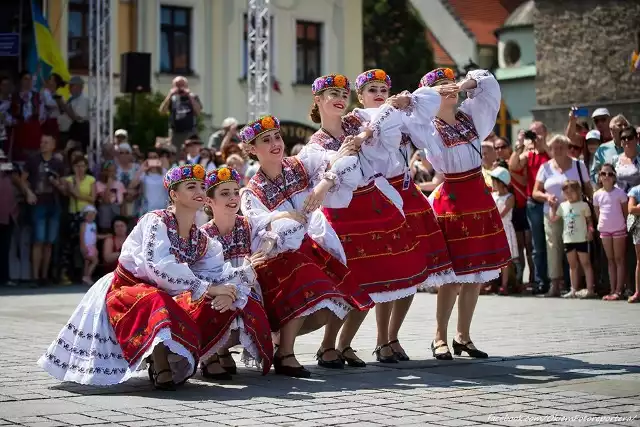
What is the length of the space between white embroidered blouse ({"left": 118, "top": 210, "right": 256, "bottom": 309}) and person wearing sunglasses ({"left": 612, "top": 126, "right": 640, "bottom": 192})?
675 cm

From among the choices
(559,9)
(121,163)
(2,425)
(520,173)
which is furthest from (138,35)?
(2,425)

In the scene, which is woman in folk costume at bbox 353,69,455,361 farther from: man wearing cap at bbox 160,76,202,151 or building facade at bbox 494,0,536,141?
building facade at bbox 494,0,536,141

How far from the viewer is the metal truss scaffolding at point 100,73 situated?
1803 cm

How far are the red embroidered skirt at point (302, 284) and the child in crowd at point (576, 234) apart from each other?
624cm

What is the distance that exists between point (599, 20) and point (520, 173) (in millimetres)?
14452

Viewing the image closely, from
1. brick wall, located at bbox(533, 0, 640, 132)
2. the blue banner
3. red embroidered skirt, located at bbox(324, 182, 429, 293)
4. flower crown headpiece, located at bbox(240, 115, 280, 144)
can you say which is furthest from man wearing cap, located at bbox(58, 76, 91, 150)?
brick wall, located at bbox(533, 0, 640, 132)

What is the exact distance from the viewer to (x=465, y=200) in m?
8.60

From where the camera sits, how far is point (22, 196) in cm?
1622

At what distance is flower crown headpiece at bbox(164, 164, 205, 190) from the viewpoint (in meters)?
7.49

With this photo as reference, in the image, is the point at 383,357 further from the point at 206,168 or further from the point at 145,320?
the point at 206,168

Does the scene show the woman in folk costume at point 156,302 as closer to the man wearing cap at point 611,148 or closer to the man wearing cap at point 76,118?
the man wearing cap at point 611,148

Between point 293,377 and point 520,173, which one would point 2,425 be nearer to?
point 293,377

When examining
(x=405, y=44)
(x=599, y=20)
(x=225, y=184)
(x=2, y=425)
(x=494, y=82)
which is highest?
(x=405, y=44)

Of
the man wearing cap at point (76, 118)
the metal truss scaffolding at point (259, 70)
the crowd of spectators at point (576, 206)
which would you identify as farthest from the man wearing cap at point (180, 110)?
the crowd of spectators at point (576, 206)
